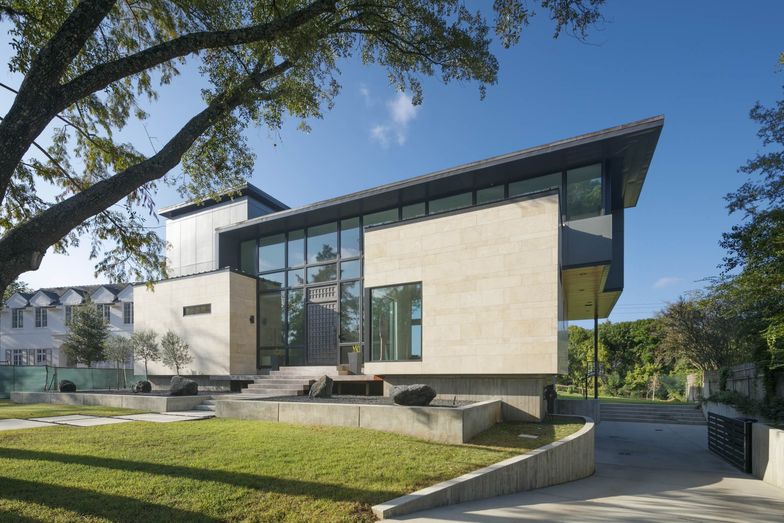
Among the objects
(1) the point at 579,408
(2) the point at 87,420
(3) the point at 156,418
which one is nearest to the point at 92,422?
(2) the point at 87,420

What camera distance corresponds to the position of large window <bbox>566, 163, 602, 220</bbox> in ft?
43.2

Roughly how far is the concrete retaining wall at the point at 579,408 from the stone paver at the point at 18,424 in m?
15.9

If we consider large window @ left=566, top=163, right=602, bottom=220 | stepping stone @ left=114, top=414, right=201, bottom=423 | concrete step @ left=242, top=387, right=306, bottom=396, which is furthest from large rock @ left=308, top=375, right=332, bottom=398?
large window @ left=566, top=163, right=602, bottom=220

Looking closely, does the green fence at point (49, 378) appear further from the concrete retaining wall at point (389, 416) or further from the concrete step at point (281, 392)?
the concrete retaining wall at point (389, 416)

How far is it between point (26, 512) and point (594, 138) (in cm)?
1356

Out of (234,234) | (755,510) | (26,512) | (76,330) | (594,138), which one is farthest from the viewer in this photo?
(76,330)

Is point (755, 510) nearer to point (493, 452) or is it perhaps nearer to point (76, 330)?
point (493, 452)

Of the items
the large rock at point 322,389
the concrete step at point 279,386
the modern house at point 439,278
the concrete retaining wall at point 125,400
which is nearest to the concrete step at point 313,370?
the modern house at point 439,278

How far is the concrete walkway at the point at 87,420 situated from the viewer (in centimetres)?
991

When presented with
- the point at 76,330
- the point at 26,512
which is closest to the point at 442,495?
the point at 26,512

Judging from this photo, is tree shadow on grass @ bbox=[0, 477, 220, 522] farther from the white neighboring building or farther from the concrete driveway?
the white neighboring building

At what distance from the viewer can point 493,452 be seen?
7.85 m

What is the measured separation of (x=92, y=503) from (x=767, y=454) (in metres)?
11.9

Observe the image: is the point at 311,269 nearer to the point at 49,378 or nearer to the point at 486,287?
the point at 486,287
